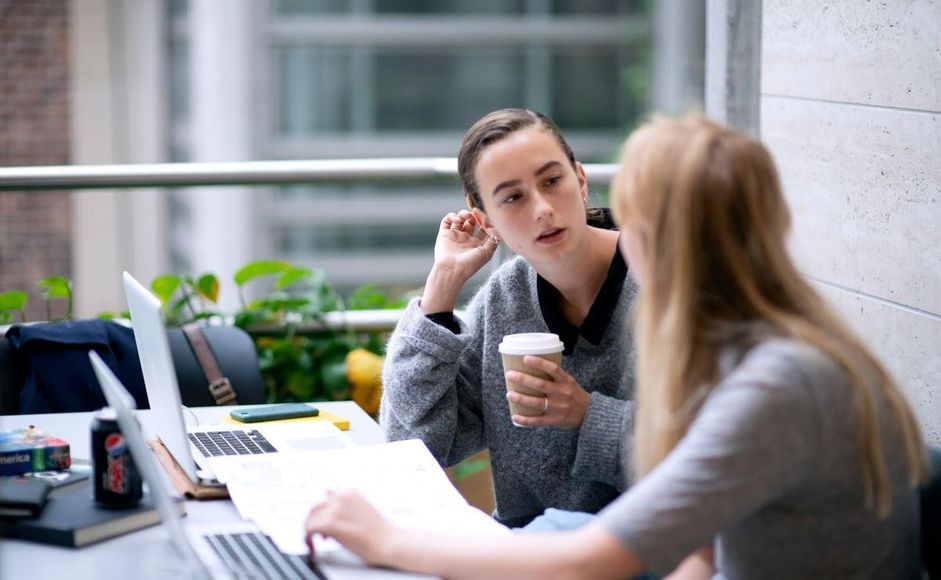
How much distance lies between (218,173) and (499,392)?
4.61 feet

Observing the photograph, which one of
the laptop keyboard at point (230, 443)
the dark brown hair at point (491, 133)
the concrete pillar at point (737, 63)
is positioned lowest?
the laptop keyboard at point (230, 443)

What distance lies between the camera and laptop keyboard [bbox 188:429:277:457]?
6.11 feet

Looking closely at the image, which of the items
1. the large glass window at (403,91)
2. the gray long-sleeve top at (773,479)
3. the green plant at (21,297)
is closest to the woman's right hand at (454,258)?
the gray long-sleeve top at (773,479)

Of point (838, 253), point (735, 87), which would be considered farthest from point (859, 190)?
point (735, 87)

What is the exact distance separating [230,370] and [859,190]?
1.38m

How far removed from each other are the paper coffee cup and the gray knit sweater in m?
0.15

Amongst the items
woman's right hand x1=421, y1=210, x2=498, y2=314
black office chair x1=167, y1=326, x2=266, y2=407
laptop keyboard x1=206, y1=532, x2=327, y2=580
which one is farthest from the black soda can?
black office chair x1=167, y1=326, x2=266, y2=407

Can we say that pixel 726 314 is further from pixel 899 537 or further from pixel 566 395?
pixel 566 395

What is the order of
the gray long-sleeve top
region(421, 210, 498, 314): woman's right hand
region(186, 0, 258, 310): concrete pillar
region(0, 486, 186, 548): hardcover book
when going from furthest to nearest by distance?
region(186, 0, 258, 310): concrete pillar → region(421, 210, 498, 314): woman's right hand → region(0, 486, 186, 548): hardcover book → the gray long-sleeve top

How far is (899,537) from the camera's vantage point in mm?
1359

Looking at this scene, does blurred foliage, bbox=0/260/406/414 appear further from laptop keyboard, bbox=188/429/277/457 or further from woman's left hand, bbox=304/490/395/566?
woman's left hand, bbox=304/490/395/566

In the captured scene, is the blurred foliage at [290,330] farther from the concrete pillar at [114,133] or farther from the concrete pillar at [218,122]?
the concrete pillar at [218,122]

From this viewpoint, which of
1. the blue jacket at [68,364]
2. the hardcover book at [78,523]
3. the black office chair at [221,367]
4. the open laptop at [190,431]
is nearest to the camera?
the hardcover book at [78,523]

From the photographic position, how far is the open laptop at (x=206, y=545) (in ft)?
4.47
